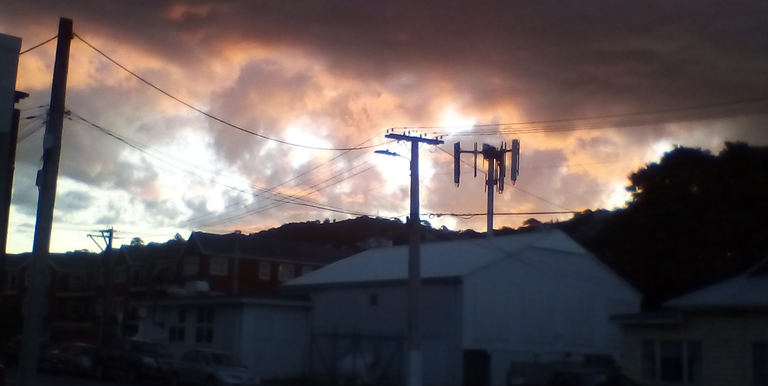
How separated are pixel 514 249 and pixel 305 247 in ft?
145

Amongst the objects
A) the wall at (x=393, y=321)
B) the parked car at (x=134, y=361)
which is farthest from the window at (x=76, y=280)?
the wall at (x=393, y=321)

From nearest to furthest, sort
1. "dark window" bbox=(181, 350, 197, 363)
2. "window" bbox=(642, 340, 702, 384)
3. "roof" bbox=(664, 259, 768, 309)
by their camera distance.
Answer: "roof" bbox=(664, 259, 768, 309), "window" bbox=(642, 340, 702, 384), "dark window" bbox=(181, 350, 197, 363)

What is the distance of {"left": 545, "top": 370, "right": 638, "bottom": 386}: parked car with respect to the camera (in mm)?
20078

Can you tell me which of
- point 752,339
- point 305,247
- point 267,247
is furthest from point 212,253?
point 752,339

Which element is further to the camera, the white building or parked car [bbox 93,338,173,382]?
the white building

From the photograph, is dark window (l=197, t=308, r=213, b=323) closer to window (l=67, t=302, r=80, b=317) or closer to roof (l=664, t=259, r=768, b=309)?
roof (l=664, t=259, r=768, b=309)

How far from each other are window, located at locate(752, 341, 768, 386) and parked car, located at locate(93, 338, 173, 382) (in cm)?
2133

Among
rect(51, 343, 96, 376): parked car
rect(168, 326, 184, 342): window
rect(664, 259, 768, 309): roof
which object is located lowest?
rect(51, 343, 96, 376): parked car

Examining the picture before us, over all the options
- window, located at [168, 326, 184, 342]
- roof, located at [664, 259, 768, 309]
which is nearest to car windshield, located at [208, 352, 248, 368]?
window, located at [168, 326, 184, 342]

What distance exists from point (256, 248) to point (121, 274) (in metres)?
17.7

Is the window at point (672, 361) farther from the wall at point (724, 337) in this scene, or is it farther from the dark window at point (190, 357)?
the dark window at point (190, 357)

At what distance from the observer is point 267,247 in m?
75.1

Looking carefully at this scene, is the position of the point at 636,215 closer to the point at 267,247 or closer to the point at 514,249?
the point at 514,249

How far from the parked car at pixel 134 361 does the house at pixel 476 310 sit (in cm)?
799
